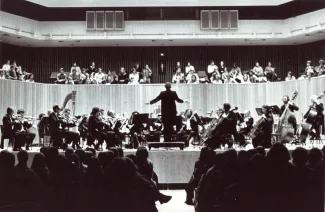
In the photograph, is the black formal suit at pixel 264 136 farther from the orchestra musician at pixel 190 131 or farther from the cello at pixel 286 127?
the orchestra musician at pixel 190 131

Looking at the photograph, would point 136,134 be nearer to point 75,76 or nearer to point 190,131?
point 190,131

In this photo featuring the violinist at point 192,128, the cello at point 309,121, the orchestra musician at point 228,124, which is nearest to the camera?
the orchestra musician at point 228,124

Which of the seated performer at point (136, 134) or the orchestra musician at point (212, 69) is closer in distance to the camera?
the seated performer at point (136, 134)

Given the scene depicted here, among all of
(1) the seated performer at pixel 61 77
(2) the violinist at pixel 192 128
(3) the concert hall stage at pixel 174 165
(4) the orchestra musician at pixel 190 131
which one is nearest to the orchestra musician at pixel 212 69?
(1) the seated performer at pixel 61 77

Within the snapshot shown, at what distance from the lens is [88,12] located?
2145cm

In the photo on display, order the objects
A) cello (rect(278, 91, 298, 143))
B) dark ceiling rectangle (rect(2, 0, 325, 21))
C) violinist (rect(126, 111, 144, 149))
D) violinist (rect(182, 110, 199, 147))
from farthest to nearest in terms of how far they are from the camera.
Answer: dark ceiling rectangle (rect(2, 0, 325, 21)) → violinist (rect(182, 110, 199, 147)) → violinist (rect(126, 111, 144, 149)) → cello (rect(278, 91, 298, 143))

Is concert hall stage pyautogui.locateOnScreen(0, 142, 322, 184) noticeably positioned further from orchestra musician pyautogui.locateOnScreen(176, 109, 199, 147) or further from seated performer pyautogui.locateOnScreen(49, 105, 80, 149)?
A: orchestra musician pyautogui.locateOnScreen(176, 109, 199, 147)

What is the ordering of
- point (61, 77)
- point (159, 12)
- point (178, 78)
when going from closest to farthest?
point (61, 77) < point (178, 78) < point (159, 12)

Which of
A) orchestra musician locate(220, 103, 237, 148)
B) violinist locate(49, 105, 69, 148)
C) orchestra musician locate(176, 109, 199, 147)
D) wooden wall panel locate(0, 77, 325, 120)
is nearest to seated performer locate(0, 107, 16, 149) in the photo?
violinist locate(49, 105, 69, 148)

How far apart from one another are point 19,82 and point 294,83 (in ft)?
33.7

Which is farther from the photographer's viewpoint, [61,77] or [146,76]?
[146,76]

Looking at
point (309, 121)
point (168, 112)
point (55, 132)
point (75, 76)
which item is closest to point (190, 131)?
point (168, 112)

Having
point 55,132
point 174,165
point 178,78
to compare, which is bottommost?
point 174,165

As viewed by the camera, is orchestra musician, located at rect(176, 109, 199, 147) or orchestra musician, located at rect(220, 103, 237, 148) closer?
orchestra musician, located at rect(220, 103, 237, 148)
